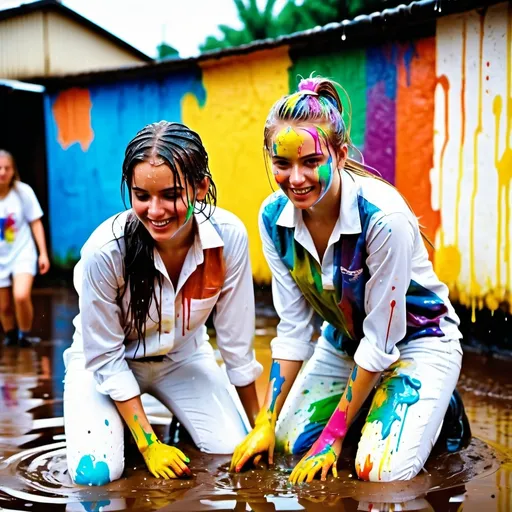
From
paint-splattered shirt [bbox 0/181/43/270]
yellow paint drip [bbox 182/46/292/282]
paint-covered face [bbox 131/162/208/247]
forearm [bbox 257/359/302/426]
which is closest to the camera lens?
paint-covered face [bbox 131/162/208/247]

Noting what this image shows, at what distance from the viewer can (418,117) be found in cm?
656

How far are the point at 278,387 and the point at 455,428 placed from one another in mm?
818

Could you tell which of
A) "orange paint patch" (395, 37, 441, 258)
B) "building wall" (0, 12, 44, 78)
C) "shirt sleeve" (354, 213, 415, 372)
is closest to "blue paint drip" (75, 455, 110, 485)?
"shirt sleeve" (354, 213, 415, 372)

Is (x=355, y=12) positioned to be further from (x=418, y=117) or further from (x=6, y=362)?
(x=6, y=362)

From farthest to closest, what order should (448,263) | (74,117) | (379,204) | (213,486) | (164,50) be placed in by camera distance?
(164,50), (74,117), (448,263), (379,204), (213,486)

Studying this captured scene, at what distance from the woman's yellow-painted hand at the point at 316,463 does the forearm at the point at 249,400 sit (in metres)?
0.49

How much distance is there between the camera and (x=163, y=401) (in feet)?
12.5

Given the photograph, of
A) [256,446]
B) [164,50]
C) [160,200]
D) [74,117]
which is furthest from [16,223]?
[164,50]

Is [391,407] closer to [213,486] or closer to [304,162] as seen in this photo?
[213,486]

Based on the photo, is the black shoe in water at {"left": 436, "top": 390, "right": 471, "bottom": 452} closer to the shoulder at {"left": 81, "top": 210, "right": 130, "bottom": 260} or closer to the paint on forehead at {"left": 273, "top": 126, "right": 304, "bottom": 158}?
the paint on forehead at {"left": 273, "top": 126, "right": 304, "bottom": 158}

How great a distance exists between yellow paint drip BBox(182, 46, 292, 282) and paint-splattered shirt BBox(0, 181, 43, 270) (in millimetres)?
2539

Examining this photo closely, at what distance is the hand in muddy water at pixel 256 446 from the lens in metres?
3.34

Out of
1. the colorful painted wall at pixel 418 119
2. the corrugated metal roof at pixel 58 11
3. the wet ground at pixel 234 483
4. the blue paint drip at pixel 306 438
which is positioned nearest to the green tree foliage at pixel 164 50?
the corrugated metal roof at pixel 58 11

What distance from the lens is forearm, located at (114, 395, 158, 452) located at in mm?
3357
